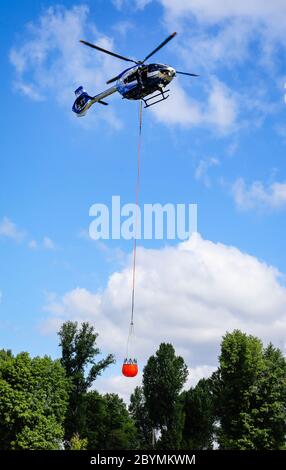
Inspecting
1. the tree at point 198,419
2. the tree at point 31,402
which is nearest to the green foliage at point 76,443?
the tree at point 31,402

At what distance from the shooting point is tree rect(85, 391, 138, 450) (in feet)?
214

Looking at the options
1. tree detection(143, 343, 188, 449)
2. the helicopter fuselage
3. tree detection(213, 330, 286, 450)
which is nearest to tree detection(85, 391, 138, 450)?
tree detection(143, 343, 188, 449)

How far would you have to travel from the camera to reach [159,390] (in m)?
63.2

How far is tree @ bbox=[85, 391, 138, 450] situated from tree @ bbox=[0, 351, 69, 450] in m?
8.50

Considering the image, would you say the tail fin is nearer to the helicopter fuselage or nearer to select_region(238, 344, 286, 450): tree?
the helicopter fuselage

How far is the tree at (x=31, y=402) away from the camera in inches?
1983

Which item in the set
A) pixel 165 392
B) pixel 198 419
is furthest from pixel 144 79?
pixel 198 419

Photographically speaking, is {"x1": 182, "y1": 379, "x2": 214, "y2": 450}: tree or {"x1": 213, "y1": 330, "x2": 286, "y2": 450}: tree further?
{"x1": 182, "y1": 379, "x2": 214, "y2": 450}: tree

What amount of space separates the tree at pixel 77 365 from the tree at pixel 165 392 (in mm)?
7614

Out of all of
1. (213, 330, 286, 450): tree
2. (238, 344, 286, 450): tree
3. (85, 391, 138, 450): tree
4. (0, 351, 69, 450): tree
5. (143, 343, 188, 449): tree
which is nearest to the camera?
(238, 344, 286, 450): tree

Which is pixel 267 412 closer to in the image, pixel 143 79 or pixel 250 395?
pixel 250 395
